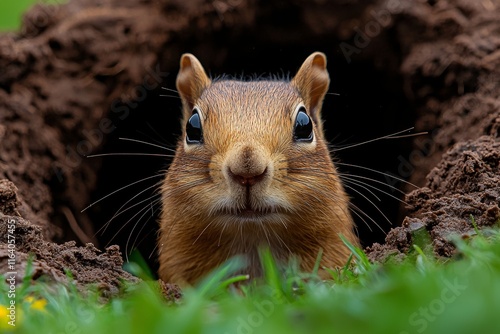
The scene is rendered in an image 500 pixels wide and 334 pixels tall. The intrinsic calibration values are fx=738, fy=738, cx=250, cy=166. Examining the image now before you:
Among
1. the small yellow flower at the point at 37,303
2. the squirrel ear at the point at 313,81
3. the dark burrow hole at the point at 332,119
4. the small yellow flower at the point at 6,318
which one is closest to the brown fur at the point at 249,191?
the squirrel ear at the point at 313,81

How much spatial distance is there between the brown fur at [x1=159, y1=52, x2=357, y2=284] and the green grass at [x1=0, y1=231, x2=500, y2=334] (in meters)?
1.18

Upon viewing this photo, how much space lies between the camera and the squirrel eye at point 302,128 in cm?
525

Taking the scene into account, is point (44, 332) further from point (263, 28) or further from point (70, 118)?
point (263, 28)

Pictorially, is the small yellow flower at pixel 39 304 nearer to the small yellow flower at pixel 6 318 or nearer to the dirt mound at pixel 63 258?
the small yellow flower at pixel 6 318

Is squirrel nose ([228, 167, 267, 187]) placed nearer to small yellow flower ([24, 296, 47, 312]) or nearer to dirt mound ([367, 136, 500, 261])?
dirt mound ([367, 136, 500, 261])

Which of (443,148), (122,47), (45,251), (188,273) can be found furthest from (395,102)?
(45,251)

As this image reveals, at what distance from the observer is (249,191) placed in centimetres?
442

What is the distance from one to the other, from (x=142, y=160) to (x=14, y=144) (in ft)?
8.59

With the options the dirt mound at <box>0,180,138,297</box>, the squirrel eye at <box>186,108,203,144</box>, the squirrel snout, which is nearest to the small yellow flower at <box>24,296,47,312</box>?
the dirt mound at <box>0,180,138,297</box>

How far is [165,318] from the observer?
2414 mm

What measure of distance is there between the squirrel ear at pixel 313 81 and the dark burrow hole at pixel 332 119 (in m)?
1.66

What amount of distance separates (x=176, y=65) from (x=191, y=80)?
6.21 ft

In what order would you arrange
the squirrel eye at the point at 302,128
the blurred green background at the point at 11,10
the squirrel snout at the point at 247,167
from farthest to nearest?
the blurred green background at the point at 11,10, the squirrel eye at the point at 302,128, the squirrel snout at the point at 247,167

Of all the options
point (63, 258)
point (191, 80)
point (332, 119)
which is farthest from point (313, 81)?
point (332, 119)
